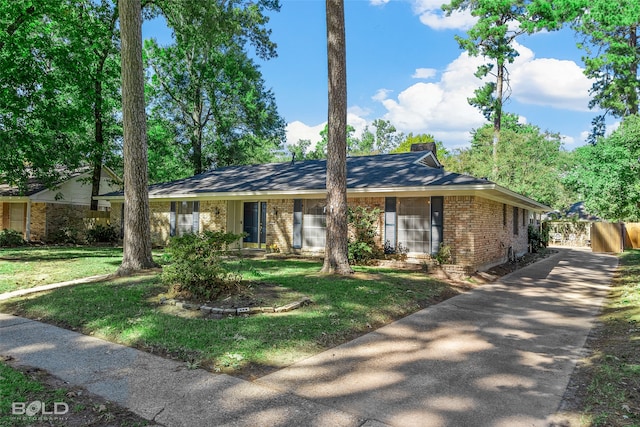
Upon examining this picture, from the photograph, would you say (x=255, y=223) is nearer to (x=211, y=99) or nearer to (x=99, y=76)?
(x=99, y=76)

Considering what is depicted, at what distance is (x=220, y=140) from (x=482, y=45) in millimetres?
19068

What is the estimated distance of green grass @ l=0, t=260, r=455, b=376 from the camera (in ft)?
15.1

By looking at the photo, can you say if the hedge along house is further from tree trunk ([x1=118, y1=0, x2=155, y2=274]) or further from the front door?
tree trunk ([x1=118, y1=0, x2=155, y2=274])

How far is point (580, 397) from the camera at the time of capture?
12.0 feet

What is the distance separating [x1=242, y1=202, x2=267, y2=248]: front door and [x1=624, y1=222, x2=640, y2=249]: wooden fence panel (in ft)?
74.0

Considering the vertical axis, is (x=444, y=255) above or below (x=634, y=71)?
below

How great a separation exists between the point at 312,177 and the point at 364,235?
3.45 meters

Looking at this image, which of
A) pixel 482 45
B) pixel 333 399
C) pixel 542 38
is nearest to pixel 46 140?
pixel 333 399

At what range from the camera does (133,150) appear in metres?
9.49

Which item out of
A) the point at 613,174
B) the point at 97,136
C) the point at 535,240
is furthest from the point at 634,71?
the point at 97,136

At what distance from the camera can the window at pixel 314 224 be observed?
46.2 ft

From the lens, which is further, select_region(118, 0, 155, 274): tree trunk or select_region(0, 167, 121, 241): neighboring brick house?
select_region(0, 167, 121, 241): neighboring brick house

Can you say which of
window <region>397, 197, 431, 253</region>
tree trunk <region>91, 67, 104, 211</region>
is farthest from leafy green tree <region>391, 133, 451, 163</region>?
window <region>397, 197, 431, 253</region>

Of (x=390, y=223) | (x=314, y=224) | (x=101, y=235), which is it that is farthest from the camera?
(x=101, y=235)
